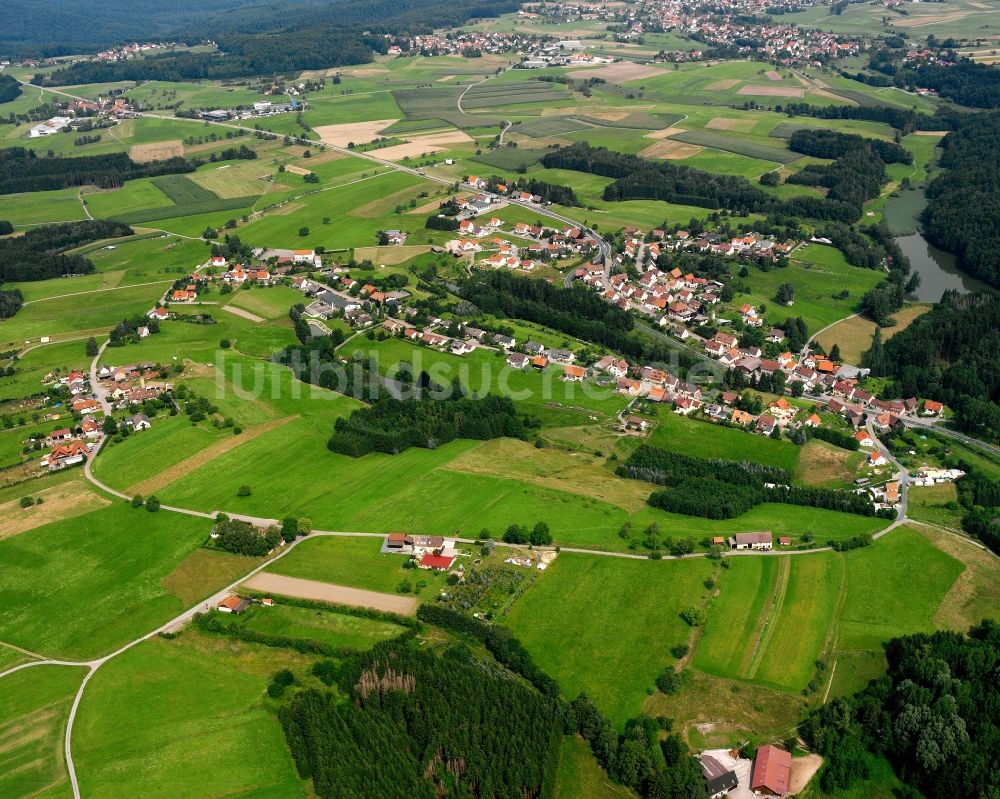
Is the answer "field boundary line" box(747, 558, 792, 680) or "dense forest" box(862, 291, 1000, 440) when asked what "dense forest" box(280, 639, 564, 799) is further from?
"dense forest" box(862, 291, 1000, 440)

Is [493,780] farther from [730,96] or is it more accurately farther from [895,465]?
[730,96]

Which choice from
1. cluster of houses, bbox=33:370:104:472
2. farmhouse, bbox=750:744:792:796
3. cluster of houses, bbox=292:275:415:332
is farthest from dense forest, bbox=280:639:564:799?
cluster of houses, bbox=292:275:415:332

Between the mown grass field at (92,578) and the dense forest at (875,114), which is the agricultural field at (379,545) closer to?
the mown grass field at (92,578)

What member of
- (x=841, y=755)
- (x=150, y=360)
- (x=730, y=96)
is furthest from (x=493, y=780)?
(x=730, y=96)

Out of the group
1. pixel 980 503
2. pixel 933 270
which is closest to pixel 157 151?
pixel 933 270

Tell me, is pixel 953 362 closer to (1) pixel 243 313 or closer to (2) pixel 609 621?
(2) pixel 609 621

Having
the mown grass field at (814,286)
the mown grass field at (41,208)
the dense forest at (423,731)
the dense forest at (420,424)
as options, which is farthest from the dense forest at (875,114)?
the dense forest at (423,731)
